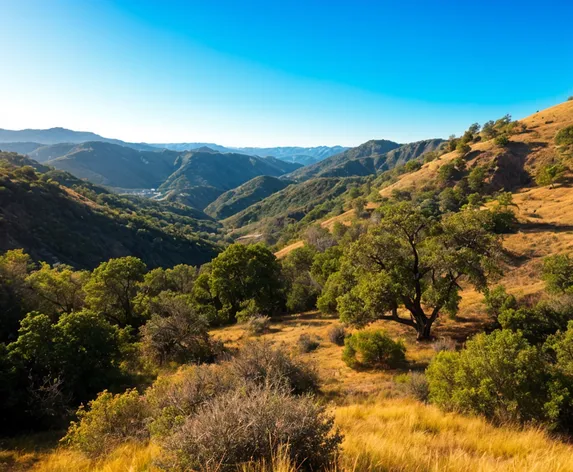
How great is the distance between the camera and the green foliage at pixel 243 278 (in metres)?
30.8

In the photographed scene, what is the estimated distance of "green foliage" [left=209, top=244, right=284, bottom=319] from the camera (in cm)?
3083

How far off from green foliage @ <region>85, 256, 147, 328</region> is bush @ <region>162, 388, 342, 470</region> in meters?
24.8

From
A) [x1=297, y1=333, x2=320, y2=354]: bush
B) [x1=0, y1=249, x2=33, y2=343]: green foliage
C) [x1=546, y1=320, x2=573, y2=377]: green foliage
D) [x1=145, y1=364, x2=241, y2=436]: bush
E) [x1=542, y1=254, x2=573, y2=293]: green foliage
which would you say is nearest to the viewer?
[x1=145, y1=364, x2=241, y2=436]: bush

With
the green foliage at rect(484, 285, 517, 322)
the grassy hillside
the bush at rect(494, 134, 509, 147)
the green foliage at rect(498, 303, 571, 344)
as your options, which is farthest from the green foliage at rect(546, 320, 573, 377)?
the grassy hillside

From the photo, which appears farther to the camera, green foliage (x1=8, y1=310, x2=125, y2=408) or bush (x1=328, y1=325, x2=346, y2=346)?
bush (x1=328, y1=325, x2=346, y2=346)

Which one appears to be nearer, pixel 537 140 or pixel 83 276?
pixel 83 276

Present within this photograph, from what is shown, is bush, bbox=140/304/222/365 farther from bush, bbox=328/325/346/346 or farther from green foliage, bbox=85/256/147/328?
green foliage, bbox=85/256/147/328

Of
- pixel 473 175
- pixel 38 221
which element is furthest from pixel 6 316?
pixel 38 221

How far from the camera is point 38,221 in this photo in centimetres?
8300

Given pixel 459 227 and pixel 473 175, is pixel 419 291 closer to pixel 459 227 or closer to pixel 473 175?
pixel 459 227

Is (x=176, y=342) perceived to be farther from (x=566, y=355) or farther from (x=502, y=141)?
(x=502, y=141)

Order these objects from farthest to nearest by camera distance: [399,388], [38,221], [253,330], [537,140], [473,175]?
[38,221] < [537,140] < [473,175] < [253,330] < [399,388]

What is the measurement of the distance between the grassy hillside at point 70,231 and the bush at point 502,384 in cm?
9185

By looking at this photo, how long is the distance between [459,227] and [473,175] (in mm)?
56121
